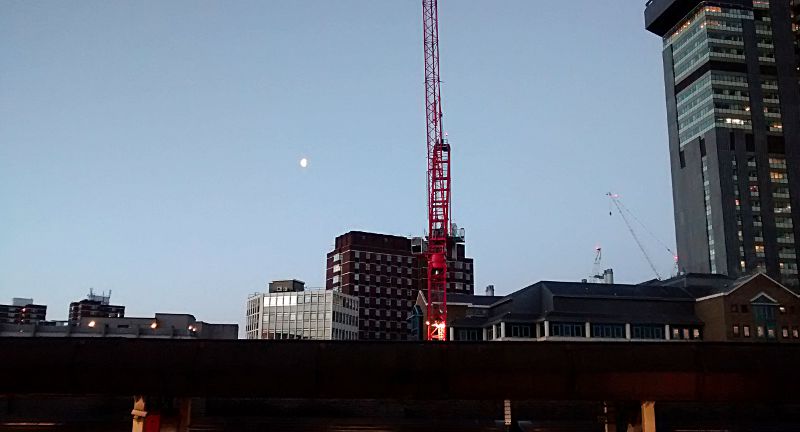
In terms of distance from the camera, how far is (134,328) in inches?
5389

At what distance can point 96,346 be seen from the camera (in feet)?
110

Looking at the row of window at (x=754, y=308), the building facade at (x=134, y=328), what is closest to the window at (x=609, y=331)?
the row of window at (x=754, y=308)

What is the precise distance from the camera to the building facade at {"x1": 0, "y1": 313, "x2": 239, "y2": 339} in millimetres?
131875

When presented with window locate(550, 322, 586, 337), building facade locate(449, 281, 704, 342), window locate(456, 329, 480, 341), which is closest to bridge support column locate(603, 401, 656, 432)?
building facade locate(449, 281, 704, 342)

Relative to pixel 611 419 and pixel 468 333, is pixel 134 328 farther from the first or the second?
pixel 611 419

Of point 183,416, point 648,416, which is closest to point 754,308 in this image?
point 648,416

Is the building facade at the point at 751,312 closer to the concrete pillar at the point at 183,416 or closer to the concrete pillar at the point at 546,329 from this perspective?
the concrete pillar at the point at 546,329

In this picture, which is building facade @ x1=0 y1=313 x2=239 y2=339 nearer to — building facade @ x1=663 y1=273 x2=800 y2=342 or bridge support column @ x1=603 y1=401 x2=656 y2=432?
building facade @ x1=663 y1=273 x2=800 y2=342

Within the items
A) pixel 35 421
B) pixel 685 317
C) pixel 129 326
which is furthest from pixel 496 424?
pixel 129 326

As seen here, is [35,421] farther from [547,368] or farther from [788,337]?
[788,337]

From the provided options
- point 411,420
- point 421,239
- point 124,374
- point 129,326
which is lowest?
point 411,420

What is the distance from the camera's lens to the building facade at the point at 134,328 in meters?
132

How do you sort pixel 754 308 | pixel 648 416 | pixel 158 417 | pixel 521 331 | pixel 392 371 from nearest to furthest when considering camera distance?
pixel 392 371
pixel 648 416
pixel 158 417
pixel 521 331
pixel 754 308

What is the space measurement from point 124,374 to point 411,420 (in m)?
58.5
